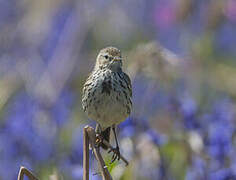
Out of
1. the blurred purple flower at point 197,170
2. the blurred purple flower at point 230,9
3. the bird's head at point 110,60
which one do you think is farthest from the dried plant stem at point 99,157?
the blurred purple flower at point 230,9

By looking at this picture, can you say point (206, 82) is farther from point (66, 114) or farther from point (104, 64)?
point (104, 64)

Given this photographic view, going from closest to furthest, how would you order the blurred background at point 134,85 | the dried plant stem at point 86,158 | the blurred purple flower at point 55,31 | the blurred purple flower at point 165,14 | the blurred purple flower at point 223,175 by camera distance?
the dried plant stem at point 86,158 < the blurred purple flower at point 223,175 < the blurred background at point 134,85 < the blurred purple flower at point 165,14 < the blurred purple flower at point 55,31

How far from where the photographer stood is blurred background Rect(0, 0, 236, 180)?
428 centimetres

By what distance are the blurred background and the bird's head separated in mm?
171

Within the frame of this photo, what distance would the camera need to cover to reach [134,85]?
19.2 feet

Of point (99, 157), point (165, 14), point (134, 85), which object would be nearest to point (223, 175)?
point (99, 157)

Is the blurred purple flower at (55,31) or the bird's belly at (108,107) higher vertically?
the blurred purple flower at (55,31)

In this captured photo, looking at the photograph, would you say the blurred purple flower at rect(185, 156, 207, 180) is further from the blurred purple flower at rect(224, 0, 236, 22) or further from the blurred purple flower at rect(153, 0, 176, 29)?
the blurred purple flower at rect(153, 0, 176, 29)

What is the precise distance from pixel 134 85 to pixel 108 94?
1.74 metres

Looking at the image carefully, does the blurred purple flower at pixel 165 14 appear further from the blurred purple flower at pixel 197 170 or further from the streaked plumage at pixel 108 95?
the blurred purple flower at pixel 197 170

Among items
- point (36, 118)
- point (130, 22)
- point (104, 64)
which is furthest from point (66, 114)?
point (130, 22)

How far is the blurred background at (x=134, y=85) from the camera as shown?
14.0ft

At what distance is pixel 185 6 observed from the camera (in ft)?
22.0

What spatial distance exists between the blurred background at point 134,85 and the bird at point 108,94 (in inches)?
5.6
